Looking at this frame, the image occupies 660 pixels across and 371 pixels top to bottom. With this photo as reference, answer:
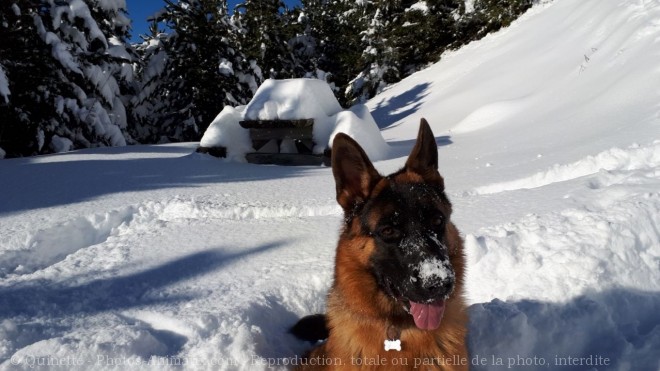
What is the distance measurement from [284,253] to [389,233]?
203 cm

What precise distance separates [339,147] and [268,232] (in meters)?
2.48

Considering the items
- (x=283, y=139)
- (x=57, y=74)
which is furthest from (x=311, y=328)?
(x=57, y=74)

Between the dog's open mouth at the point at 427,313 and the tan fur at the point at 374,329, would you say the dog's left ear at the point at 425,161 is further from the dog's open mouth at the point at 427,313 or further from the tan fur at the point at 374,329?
the dog's open mouth at the point at 427,313

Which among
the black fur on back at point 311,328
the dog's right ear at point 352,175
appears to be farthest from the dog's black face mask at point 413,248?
the black fur on back at point 311,328

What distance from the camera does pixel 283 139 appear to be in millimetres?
9484

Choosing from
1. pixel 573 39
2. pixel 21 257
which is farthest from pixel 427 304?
pixel 573 39

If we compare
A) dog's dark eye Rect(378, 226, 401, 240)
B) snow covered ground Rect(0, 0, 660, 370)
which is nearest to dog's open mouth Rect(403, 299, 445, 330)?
dog's dark eye Rect(378, 226, 401, 240)

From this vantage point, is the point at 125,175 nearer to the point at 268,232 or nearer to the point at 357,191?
the point at 268,232

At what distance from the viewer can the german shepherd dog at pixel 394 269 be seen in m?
2.01

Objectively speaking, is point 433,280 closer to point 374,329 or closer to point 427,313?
point 427,313

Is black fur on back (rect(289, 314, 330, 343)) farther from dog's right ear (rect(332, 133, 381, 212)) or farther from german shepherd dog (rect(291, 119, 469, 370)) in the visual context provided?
dog's right ear (rect(332, 133, 381, 212))

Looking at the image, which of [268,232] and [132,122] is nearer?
[268,232]

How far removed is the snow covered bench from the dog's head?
6.49m

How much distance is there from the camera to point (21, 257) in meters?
3.81
